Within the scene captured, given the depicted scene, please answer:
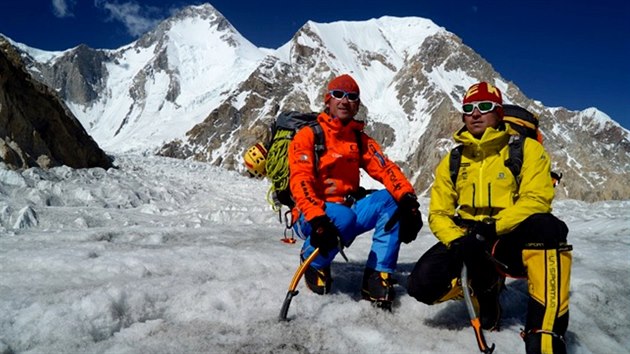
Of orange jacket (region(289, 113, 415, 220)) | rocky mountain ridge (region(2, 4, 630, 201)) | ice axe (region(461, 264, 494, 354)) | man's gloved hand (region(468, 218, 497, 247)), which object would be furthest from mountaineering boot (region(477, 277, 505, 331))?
rocky mountain ridge (region(2, 4, 630, 201))

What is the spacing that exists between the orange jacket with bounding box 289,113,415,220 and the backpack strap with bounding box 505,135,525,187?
87cm

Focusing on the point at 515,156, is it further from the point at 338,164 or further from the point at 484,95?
the point at 338,164

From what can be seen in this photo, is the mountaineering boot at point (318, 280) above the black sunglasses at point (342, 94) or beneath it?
beneath

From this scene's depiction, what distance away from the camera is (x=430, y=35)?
178 meters

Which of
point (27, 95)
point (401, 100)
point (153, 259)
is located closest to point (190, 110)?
point (401, 100)

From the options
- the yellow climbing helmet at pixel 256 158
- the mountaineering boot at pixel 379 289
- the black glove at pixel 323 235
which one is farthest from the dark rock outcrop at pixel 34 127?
the mountaineering boot at pixel 379 289

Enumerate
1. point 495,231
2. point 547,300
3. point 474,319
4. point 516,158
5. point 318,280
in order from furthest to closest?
point 318,280
point 516,158
point 495,231
point 474,319
point 547,300

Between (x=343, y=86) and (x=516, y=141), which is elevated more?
(x=343, y=86)

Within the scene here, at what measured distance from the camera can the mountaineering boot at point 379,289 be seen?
3.51 m

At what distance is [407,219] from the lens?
147 inches

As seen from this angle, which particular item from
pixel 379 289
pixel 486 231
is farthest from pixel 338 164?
pixel 486 231

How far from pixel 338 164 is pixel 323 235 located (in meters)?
1.01

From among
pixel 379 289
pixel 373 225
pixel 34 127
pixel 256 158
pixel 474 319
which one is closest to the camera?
pixel 474 319

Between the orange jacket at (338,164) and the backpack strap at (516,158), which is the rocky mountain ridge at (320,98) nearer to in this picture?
the orange jacket at (338,164)
